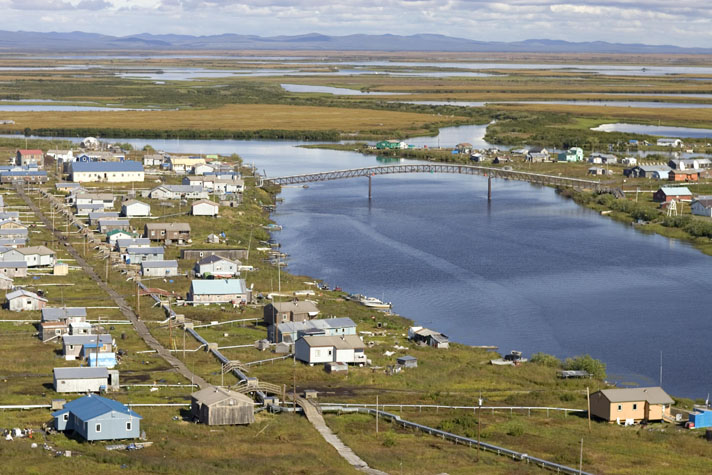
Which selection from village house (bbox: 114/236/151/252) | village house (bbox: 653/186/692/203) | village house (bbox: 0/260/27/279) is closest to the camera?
village house (bbox: 0/260/27/279)

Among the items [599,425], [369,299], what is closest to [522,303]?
[369,299]

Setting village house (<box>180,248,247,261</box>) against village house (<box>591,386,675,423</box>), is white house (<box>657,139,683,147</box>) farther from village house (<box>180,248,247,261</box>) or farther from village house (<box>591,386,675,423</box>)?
village house (<box>591,386,675,423</box>)

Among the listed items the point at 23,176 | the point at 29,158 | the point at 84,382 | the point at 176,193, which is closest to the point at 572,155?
the point at 176,193

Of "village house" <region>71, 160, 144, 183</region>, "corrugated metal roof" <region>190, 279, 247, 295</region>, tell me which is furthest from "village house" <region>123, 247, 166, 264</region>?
"village house" <region>71, 160, 144, 183</region>

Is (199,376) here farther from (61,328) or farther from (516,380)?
(516,380)

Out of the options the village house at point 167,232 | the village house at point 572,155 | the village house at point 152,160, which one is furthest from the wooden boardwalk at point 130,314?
the village house at point 572,155

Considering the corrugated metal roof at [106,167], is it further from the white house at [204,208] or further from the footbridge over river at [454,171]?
the white house at [204,208]

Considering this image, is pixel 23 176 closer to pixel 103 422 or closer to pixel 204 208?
pixel 204 208
